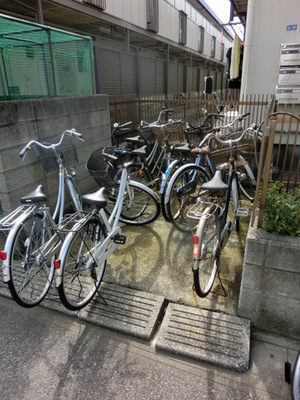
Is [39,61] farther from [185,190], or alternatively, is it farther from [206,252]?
[206,252]

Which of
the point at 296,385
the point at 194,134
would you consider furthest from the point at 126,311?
the point at 194,134

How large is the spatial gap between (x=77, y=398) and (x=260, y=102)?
5.81m

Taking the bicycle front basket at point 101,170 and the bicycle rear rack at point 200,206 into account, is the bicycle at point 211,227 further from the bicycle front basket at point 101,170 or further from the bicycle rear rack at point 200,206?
the bicycle front basket at point 101,170

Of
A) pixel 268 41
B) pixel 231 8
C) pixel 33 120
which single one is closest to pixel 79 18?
pixel 231 8

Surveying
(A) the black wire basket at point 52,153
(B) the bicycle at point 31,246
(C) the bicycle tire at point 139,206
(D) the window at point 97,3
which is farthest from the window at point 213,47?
(B) the bicycle at point 31,246

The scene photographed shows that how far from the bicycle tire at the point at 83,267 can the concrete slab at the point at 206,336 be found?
0.79 m

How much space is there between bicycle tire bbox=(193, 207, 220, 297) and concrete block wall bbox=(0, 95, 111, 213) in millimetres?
2355

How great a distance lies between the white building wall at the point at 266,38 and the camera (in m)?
5.58

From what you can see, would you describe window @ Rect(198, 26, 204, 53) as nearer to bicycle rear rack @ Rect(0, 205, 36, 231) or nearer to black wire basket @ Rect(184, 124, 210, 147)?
black wire basket @ Rect(184, 124, 210, 147)

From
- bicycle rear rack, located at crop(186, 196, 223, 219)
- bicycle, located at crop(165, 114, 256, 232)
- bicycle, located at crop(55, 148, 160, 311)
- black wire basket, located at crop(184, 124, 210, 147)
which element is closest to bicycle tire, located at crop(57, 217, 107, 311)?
bicycle, located at crop(55, 148, 160, 311)

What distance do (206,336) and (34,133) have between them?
10.3 ft

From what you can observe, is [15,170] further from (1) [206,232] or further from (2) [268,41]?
(2) [268,41]

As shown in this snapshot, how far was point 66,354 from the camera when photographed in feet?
7.29

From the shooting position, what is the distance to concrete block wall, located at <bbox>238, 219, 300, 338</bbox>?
7.03 ft
